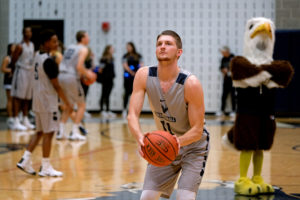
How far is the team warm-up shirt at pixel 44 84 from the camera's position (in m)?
6.73

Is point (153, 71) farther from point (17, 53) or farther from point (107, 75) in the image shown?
point (107, 75)

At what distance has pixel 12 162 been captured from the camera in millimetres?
7723

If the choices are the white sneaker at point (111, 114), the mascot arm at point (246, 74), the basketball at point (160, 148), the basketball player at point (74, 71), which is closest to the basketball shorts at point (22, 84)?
the basketball player at point (74, 71)

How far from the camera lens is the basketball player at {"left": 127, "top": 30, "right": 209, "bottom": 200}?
13.1 ft

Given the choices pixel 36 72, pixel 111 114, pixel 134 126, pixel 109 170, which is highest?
pixel 36 72

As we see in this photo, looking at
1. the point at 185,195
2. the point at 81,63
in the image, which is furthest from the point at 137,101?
the point at 81,63

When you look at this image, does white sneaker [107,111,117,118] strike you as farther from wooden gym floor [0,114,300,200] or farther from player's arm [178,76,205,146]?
player's arm [178,76,205,146]

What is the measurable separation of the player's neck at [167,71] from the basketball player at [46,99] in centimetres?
292

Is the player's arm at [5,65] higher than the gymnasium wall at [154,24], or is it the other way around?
the gymnasium wall at [154,24]

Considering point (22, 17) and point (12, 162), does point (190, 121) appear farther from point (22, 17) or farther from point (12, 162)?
point (22, 17)

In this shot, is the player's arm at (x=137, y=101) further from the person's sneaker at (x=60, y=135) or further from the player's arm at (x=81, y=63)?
the person's sneaker at (x=60, y=135)

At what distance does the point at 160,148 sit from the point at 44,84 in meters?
3.43

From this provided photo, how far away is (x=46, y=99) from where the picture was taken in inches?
267

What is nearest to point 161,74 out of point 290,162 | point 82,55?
point 290,162
